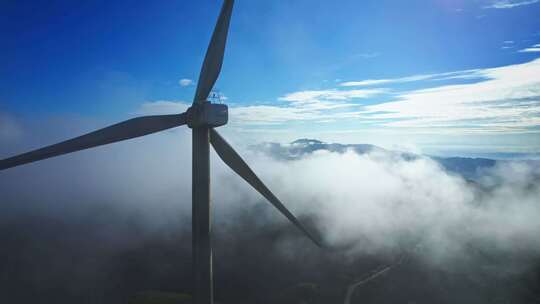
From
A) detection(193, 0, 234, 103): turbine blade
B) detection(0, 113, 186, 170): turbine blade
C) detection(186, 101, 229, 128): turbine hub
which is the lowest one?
detection(0, 113, 186, 170): turbine blade

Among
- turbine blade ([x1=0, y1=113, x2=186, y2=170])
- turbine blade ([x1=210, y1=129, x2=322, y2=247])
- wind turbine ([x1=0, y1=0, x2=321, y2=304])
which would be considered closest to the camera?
turbine blade ([x1=0, y1=113, x2=186, y2=170])

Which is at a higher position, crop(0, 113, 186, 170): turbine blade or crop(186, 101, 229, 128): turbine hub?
crop(186, 101, 229, 128): turbine hub

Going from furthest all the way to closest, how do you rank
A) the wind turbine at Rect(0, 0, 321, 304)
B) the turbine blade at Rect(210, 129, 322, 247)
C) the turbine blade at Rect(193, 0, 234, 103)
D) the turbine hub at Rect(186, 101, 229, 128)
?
the turbine blade at Rect(210, 129, 322, 247)
the turbine blade at Rect(193, 0, 234, 103)
the turbine hub at Rect(186, 101, 229, 128)
the wind turbine at Rect(0, 0, 321, 304)

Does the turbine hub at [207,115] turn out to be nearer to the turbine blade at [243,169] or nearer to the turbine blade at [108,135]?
the turbine blade at [108,135]

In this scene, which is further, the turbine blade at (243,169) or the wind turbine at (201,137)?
the turbine blade at (243,169)

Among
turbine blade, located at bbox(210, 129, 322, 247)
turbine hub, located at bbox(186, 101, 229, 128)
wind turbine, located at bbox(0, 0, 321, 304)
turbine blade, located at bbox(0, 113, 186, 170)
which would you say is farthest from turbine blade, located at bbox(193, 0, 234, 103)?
turbine blade, located at bbox(210, 129, 322, 247)

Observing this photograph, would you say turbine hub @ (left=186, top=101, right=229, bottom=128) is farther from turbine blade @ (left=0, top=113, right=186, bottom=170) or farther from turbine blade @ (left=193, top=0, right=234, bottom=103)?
turbine blade @ (left=193, top=0, right=234, bottom=103)

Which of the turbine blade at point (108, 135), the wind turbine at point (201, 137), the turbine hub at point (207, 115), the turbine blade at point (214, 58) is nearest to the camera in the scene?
the turbine blade at point (108, 135)

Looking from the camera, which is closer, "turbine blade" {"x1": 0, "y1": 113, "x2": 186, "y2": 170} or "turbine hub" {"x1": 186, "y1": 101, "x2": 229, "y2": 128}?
"turbine blade" {"x1": 0, "y1": 113, "x2": 186, "y2": 170}

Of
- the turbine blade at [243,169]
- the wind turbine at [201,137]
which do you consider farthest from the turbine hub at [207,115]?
the turbine blade at [243,169]
